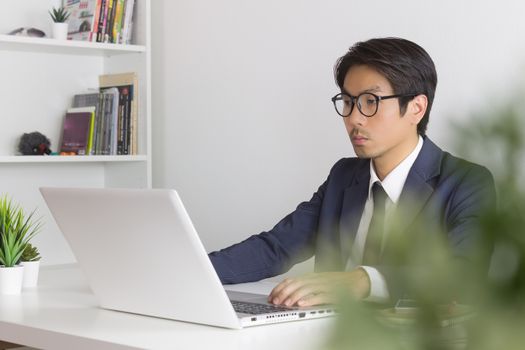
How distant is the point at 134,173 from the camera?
364 centimetres

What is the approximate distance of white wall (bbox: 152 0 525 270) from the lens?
273 cm

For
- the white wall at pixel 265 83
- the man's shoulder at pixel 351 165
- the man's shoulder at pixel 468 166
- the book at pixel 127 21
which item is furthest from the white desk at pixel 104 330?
the book at pixel 127 21

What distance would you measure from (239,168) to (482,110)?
325 cm

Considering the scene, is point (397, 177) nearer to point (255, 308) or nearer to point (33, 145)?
point (255, 308)

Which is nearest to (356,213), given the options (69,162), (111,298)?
(111,298)

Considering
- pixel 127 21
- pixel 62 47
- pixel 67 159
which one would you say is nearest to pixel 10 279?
pixel 67 159

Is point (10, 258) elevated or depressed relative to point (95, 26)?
depressed

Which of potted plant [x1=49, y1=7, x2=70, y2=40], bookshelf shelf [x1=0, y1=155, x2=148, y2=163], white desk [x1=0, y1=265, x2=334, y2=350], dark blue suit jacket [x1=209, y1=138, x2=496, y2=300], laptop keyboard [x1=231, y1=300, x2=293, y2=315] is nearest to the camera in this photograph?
white desk [x1=0, y1=265, x2=334, y2=350]

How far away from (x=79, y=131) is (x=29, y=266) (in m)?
1.47

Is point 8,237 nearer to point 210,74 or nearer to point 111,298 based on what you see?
point 111,298

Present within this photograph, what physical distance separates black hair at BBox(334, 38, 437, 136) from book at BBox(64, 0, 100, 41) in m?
1.50

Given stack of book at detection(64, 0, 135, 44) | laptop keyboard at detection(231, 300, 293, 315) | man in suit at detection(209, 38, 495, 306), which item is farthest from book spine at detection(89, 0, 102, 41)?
laptop keyboard at detection(231, 300, 293, 315)

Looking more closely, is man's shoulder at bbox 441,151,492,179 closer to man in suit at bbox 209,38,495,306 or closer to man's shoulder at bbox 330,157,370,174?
man in suit at bbox 209,38,495,306

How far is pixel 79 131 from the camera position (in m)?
3.57
